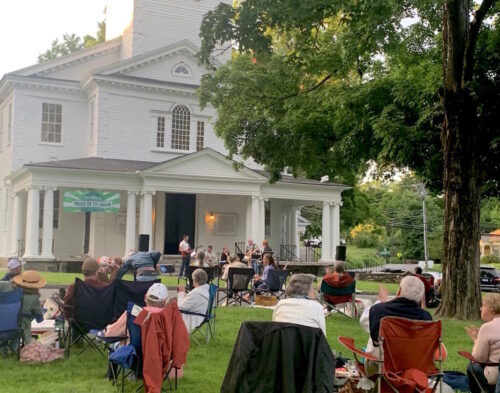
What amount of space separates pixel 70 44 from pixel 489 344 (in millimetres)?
54611

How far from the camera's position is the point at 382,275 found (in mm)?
30875

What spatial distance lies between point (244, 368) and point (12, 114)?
27696 mm

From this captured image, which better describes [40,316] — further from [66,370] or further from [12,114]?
[12,114]

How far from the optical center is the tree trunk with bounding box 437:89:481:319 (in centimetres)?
1292

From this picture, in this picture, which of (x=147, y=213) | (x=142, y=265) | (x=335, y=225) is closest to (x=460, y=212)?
(x=142, y=265)

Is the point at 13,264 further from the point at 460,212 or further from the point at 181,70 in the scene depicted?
the point at 181,70

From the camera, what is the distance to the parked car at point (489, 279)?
2880 centimetres

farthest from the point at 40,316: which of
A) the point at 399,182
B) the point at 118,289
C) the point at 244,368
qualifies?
the point at 399,182

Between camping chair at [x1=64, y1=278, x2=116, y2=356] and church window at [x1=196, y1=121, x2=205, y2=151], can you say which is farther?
church window at [x1=196, y1=121, x2=205, y2=151]

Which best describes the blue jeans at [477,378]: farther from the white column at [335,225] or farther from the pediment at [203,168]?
the white column at [335,225]

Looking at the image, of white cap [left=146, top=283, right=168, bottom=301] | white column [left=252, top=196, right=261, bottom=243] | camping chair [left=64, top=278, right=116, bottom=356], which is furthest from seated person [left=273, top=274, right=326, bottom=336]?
white column [left=252, top=196, right=261, bottom=243]

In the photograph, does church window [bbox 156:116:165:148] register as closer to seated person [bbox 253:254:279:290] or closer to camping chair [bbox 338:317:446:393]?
seated person [bbox 253:254:279:290]

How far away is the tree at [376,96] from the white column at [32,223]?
10.1m

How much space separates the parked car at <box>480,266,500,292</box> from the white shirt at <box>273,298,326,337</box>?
2511 centimetres
